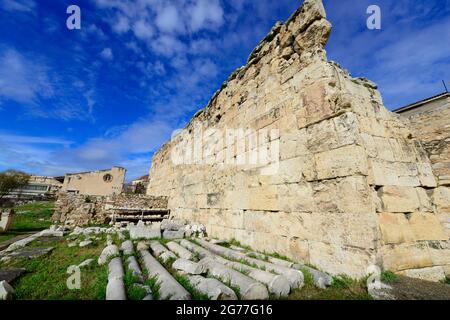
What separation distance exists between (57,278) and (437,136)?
717 centimetres

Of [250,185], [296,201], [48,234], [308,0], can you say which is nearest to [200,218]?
[250,185]

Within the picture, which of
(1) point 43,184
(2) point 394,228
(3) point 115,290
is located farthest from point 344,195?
(1) point 43,184

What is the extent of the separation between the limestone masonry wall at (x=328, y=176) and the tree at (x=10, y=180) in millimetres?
25080

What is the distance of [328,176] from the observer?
→ 11.0 ft

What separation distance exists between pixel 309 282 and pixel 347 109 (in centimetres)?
250

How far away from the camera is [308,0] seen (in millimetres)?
4195

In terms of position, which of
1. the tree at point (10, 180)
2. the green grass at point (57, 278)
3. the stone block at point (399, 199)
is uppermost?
the tree at point (10, 180)

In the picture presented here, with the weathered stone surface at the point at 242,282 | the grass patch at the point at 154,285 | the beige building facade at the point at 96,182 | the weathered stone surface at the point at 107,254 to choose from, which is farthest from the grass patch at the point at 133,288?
the beige building facade at the point at 96,182

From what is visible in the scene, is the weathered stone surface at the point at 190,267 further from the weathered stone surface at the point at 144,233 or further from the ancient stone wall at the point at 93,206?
the ancient stone wall at the point at 93,206

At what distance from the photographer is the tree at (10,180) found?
20.2 meters
